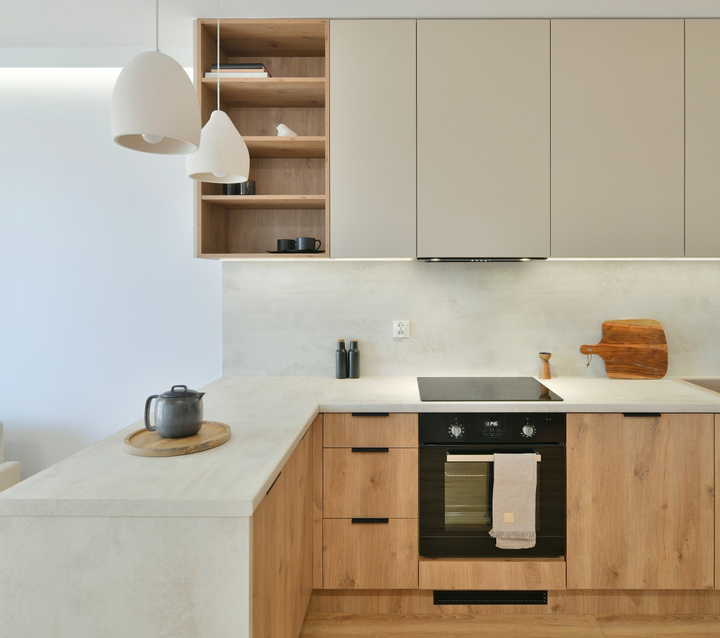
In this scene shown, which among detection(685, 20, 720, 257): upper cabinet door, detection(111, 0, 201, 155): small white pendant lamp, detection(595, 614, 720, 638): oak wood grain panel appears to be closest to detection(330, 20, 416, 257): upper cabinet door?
detection(111, 0, 201, 155): small white pendant lamp

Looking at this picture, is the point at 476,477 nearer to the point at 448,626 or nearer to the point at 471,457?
the point at 471,457

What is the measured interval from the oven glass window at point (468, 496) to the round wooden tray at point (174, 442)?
3.35ft

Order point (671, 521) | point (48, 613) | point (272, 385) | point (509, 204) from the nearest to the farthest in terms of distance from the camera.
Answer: point (48, 613) < point (671, 521) < point (509, 204) < point (272, 385)

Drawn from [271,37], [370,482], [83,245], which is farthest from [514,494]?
[83,245]

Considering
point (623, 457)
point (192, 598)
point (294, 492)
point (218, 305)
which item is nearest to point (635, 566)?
point (623, 457)

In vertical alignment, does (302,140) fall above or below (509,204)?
above

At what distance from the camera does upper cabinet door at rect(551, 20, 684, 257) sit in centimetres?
223

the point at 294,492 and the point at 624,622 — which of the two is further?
the point at 624,622

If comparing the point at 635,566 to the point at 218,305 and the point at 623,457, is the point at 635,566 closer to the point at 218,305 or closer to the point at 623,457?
the point at 623,457

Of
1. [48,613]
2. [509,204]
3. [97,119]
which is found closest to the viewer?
[48,613]

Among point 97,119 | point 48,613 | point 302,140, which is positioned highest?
point 97,119

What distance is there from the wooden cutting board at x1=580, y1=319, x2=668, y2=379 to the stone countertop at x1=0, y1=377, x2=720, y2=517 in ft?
0.23

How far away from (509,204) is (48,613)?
2.16 m

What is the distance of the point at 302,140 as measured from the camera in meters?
2.28
